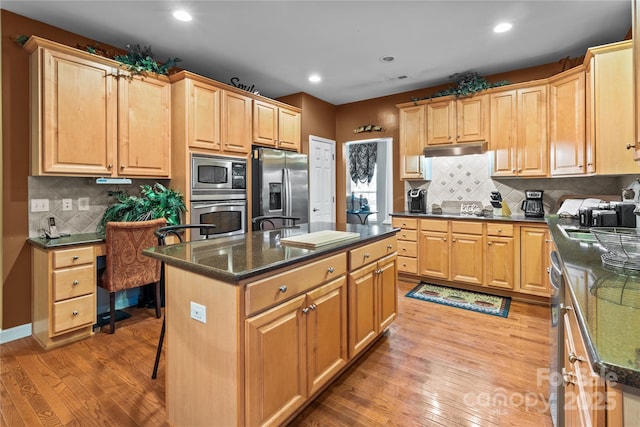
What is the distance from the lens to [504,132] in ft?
12.9

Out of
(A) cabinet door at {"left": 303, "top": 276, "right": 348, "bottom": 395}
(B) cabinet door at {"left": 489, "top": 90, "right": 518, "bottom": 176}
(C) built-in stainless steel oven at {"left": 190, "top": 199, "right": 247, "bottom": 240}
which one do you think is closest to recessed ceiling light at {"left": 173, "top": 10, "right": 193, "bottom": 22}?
(C) built-in stainless steel oven at {"left": 190, "top": 199, "right": 247, "bottom": 240}

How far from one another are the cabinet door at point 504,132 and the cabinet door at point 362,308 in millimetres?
2620

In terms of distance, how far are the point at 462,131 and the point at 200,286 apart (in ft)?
12.8

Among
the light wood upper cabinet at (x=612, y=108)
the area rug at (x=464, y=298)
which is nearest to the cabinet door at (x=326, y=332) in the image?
the area rug at (x=464, y=298)

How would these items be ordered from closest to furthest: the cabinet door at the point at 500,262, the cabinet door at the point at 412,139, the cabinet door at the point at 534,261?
1. the cabinet door at the point at 534,261
2. the cabinet door at the point at 500,262
3. the cabinet door at the point at 412,139

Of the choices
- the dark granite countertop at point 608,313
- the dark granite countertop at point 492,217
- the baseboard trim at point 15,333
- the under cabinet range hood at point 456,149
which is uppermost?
the under cabinet range hood at point 456,149

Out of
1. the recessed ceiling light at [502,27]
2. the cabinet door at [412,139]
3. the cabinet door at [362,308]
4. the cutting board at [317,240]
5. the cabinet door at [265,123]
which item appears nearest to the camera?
the cutting board at [317,240]

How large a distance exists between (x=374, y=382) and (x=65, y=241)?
2.73 m

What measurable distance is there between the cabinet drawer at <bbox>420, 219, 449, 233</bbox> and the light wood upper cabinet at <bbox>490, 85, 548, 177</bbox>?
90 cm

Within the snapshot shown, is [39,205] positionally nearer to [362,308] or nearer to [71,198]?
[71,198]

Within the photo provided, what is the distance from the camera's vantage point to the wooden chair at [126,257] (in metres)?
2.80

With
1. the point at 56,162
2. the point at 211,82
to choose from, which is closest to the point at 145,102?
the point at 211,82

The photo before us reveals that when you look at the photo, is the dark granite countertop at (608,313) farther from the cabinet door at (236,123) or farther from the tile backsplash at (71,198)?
the tile backsplash at (71,198)

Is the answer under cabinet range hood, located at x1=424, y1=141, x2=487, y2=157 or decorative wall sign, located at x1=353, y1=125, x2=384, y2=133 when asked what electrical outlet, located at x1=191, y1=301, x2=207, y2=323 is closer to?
under cabinet range hood, located at x1=424, y1=141, x2=487, y2=157
